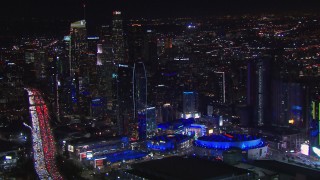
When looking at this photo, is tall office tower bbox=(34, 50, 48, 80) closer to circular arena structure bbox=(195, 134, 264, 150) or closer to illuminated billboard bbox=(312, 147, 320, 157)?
circular arena structure bbox=(195, 134, 264, 150)

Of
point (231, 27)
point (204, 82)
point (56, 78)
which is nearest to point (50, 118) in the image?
point (56, 78)

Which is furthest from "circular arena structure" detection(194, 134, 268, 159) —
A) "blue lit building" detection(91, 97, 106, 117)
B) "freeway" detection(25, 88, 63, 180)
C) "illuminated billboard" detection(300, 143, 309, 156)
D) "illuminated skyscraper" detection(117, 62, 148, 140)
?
"blue lit building" detection(91, 97, 106, 117)

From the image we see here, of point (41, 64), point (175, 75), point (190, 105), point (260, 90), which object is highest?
point (41, 64)

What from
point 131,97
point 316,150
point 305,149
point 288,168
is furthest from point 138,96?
point 288,168

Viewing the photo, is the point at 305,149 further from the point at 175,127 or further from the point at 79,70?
the point at 79,70

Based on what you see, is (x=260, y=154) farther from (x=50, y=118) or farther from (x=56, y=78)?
(x=56, y=78)

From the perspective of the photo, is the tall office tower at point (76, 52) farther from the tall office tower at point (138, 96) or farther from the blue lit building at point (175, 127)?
the blue lit building at point (175, 127)
